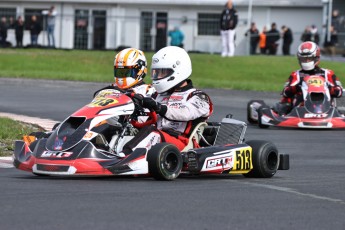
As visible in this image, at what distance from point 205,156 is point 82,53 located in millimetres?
27199

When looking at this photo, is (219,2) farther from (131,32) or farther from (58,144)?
(58,144)

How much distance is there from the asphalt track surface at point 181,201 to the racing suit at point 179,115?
47 centimetres

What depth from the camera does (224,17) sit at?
35.1 m

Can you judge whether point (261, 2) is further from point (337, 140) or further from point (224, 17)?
point (337, 140)

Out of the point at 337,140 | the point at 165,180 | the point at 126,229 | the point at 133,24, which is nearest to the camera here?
the point at 126,229

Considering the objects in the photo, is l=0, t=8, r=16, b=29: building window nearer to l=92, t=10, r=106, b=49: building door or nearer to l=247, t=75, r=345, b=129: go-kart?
l=92, t=10, r=106, b=49: building door

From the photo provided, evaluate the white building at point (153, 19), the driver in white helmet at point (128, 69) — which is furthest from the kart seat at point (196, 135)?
the white building at point (153, 19)

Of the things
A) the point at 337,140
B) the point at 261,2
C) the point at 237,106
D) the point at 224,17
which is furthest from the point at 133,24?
the point at 337,140

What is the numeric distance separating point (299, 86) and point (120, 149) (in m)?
8.97

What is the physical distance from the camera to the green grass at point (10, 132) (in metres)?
13.6

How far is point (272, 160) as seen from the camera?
11.4 meters

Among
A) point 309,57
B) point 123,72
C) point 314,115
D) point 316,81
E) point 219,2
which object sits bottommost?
point 314,115

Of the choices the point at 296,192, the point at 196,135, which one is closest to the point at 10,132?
the point at 196,135

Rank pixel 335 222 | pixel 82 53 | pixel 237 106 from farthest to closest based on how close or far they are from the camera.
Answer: pixel 82 53
pixel 237 106
pixel 335 222
